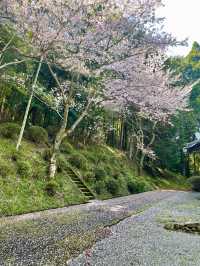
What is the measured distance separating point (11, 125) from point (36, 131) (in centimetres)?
195

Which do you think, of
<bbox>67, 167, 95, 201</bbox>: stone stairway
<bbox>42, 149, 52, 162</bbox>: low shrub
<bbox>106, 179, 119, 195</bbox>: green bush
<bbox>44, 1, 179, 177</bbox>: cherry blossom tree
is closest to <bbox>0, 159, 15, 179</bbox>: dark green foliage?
<bbox>44, 1, 179, 177</bbox>: cherry blossom tree

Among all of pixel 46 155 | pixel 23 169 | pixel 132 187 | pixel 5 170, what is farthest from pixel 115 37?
pixel 132 187

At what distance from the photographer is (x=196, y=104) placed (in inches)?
1618

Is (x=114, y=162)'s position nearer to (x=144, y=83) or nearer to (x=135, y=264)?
(x=144, y=83)

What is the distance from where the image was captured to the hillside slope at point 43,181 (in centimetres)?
870

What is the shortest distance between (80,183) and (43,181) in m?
3.01

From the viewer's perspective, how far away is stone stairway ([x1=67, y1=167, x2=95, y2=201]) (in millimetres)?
12797

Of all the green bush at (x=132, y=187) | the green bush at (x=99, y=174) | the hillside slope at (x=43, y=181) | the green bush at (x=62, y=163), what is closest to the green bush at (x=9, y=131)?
the hillside slope at (x=43, y=181)

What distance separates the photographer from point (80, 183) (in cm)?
1356

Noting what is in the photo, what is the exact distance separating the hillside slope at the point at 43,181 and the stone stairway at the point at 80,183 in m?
0.29

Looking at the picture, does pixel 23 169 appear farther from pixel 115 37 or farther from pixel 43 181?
pixel 115 37

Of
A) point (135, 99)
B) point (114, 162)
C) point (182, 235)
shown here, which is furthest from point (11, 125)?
point (182, 235)

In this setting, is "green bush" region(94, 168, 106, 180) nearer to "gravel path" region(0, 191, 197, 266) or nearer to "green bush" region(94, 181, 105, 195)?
"green bush" region(94, 181, 105, 195)

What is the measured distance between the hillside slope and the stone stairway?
289 millimetres
